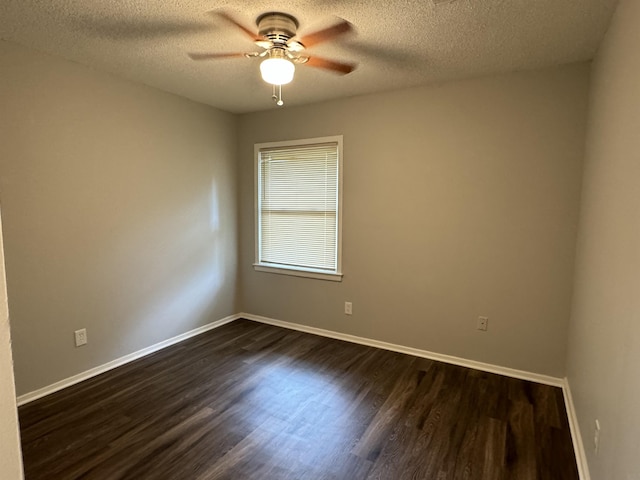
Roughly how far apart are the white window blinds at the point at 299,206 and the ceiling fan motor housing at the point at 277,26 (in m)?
1.56

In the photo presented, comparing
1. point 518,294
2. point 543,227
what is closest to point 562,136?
point 543,227

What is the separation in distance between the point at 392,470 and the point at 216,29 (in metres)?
2.70

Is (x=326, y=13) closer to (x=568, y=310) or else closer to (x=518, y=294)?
(x=518, y=294)

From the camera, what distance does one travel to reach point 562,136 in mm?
2572

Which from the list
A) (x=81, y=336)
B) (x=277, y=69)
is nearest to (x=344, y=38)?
(x=277, y=69)

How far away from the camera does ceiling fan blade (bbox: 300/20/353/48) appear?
1728 mm

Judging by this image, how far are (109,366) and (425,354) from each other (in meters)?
2.76

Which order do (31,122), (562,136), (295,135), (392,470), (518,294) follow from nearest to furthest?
(392,470) < (31,122) < (562,136) < (518,294) < (295,135)

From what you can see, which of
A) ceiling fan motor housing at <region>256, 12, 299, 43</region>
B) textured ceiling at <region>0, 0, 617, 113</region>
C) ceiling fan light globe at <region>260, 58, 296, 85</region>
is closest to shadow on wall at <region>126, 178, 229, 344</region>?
textured ceiling at <region>0, 0, 617, 113</region>

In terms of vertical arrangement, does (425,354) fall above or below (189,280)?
below

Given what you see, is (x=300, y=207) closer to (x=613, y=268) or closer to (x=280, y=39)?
(x=280, y=39)

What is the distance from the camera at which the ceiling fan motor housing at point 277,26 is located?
6.37 ft

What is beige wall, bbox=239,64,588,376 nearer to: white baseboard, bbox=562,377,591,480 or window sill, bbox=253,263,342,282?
window sill, bbox=253,263,342,282

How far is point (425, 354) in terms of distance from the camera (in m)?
3.22
